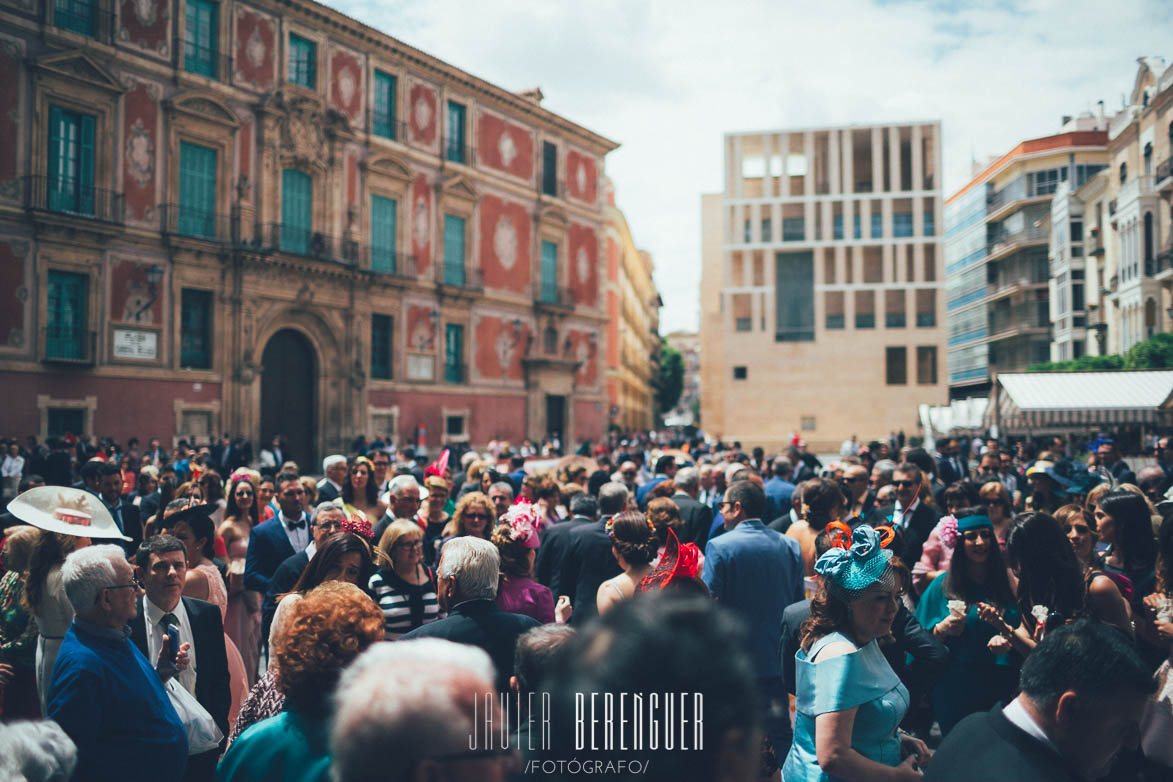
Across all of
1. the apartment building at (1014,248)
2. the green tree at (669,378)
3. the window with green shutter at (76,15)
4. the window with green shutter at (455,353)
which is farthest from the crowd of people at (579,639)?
the green tree at (669,378)

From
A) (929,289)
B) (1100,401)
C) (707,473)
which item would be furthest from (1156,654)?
(929,289)

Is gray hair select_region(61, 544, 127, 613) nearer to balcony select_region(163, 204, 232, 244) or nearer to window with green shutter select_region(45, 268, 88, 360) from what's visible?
window with green shutter select_region(45, 268, 88, 360)

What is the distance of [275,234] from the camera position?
26656mm

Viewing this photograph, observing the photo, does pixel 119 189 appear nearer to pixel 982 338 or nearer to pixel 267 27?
pixel 267 27

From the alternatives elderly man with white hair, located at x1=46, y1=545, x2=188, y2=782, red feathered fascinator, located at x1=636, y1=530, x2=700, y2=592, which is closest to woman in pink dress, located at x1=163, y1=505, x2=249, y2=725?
elderly man with white hair, located at x1=46, y1=545, x2=188, y2=782

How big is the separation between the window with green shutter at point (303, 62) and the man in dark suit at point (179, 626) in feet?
86.9

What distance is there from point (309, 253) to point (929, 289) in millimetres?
38685

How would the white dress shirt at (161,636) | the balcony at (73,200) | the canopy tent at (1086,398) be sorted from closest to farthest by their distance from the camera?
the white dress shirt at (161,636)
the canopy tent at (1086,398)
the balcony at (73,200)

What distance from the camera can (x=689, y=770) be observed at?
1.55m

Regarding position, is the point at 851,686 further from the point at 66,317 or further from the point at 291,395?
the point at 291,395

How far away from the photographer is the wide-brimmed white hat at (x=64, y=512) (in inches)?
176

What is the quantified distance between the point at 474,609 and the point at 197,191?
24.5 metres

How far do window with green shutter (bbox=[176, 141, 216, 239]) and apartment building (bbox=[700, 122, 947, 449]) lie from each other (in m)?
34.5

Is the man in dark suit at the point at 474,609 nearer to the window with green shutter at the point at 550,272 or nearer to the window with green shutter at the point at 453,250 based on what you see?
the window with green shutter at the point at 453,250
